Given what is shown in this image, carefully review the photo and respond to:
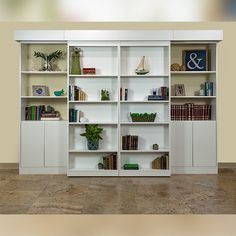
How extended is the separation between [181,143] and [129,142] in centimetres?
77

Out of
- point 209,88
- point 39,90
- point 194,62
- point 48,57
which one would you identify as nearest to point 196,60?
point 194,62

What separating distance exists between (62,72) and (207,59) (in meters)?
2.16

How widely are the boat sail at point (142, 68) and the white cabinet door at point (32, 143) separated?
1.59 metres

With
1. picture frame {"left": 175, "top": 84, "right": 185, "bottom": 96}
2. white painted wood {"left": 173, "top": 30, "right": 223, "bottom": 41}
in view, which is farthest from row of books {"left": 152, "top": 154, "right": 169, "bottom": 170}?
white painted wood {"left": 173, "top": 30, "right": 223, "bottom": 41}

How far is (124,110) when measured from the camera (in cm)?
598

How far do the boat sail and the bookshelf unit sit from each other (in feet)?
0.23

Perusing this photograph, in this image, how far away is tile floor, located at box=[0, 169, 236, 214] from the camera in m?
3.73

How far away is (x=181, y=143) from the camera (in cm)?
586

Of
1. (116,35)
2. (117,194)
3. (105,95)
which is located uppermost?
(116,35)

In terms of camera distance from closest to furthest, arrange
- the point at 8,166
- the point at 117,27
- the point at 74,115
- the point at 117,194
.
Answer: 1. the point at 117,194
2. the point at 74,115
3. the point at 117,27
4. the point at 8,166

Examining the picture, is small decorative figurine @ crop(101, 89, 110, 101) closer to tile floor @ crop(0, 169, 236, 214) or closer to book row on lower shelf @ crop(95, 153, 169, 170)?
book row on lower shelf @ crop(95, 153, 169, 170)

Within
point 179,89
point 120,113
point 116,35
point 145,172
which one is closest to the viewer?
point 116,35

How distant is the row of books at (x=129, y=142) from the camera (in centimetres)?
578

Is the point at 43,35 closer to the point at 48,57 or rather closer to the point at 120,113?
the point at 48,57
